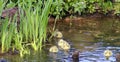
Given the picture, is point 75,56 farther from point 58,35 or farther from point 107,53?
point 58,35

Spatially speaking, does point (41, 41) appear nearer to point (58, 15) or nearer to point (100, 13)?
point (58, 15)

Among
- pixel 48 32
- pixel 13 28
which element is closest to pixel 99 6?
pixel 48 32

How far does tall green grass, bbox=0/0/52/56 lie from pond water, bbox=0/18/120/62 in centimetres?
26

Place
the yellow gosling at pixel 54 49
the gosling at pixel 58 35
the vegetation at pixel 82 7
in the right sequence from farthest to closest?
the vegetation at pixel 82 7 → the gosling at pixel 58 35 → the yellow gosling at pixel 54 49

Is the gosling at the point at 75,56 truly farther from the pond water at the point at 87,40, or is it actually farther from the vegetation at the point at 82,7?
the vegetation at the point at 82,7

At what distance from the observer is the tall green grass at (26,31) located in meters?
7.96

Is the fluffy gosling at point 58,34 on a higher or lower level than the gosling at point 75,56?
higher

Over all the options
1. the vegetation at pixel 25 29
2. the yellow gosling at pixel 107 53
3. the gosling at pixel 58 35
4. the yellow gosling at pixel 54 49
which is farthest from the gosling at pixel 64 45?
the yellow gosling at pixel 107 53

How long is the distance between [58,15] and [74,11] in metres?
0.63

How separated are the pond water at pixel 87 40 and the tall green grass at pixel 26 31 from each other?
263mm

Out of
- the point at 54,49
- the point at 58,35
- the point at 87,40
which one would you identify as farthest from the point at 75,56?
the point at 58,35

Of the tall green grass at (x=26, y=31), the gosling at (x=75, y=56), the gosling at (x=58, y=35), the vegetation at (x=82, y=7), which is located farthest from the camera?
the vegetation at (x=82, y=7)

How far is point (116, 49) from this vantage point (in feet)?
27.6

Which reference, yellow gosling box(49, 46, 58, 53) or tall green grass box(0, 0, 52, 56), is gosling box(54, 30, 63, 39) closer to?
tall green grass box(0, 0, 52, 56)
